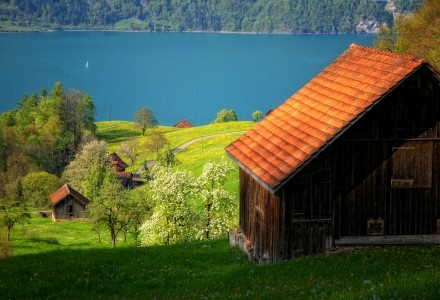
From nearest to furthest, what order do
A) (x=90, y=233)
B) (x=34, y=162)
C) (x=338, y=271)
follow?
(x=338, y=271)
(x=90, y=233)
(x=34, y=162)

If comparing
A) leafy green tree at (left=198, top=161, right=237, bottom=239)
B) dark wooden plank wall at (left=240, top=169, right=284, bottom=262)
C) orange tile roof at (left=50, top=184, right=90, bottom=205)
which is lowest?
orange tile roof at (left=50, top=184, right=90, bottom=205)

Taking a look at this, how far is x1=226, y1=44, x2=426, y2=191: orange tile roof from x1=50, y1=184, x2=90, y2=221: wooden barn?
53652 mm

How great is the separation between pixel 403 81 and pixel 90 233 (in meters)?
50.3

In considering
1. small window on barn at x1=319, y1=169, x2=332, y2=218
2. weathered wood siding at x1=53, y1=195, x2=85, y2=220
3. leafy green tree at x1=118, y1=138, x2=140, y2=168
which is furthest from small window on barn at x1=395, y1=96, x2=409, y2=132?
leafy green tree at x1=118, y1=138, x2=140, y2=168

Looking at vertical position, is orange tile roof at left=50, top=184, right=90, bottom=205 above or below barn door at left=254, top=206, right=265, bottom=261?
below

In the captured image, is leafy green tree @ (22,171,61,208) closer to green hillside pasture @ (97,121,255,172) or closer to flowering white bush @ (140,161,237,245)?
green hillside pasture @ (97,121,255,172)

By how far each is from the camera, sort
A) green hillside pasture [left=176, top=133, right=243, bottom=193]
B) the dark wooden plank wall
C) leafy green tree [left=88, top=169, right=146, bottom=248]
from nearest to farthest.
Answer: the dark wooden plank wall, leafy green tree [left=88, top=169, right=146, bottom=248], green hillside pasture [left=176, top=133, right=243, bottom=193]

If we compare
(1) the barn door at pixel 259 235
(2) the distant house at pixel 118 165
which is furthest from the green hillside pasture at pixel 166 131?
(1) the barn door at pixel 259 235

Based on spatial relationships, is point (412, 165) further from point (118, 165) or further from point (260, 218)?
point (118, 165)

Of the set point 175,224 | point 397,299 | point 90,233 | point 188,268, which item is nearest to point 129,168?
point 90,233

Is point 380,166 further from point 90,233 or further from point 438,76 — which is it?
point 90,233

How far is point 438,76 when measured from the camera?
19422 millimetres

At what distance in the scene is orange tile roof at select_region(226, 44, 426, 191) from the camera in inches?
750

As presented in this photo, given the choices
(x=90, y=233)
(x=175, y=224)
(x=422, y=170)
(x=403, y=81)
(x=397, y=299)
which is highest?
(x=403, y=81)
